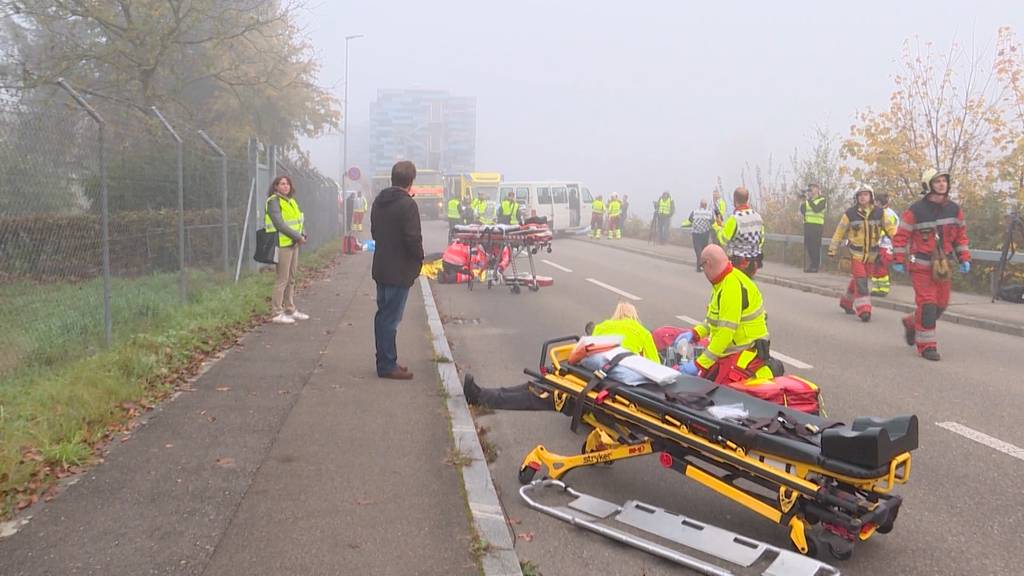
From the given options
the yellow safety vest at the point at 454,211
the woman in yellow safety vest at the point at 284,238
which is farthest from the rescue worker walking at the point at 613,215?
the woman in yellow safety vest at the point at 284,238

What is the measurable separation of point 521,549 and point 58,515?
Result: 2.25 metres

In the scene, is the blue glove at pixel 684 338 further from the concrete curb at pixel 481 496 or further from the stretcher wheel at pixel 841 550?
the stretcher wheel at pixel 841 550

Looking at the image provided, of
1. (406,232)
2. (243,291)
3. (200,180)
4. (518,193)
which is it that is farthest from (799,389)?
(518,193)

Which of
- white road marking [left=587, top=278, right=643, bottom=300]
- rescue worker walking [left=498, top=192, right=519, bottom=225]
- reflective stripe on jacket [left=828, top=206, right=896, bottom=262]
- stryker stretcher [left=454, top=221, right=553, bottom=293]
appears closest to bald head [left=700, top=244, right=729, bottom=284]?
reflective stripe on jacket [left=828, top=206, right=896, bottom=262]

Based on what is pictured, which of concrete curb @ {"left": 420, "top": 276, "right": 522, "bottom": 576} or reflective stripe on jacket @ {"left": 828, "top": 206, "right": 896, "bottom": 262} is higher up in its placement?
reflective stripe on jacket @ {"left": 828, "top": 206, "right": 896, "bottom": 262}

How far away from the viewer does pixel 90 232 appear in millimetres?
7832

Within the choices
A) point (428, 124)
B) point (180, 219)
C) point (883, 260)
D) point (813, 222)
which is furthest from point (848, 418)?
point (428, 124)

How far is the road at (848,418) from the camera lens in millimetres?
4160

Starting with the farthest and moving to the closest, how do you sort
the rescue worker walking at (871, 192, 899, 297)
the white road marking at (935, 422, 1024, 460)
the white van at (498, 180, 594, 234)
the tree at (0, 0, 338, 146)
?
the white van at (498, 180, 594, 234) → the tree at (0, 0, 338, 146) → the rescue worker walking at (871, 192, 899, 297) → the white road marking at (935, 422, 1024, 460)

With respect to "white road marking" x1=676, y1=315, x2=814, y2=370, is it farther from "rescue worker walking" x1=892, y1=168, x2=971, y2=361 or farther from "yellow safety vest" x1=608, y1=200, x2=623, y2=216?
"yellow safety vest" x1=608, y1=200, x2=623, y2=216

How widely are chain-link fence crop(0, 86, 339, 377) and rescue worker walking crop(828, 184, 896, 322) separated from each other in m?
8.65

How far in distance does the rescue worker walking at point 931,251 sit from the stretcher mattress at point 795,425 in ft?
17.0

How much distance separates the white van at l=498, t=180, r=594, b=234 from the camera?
1398 inches

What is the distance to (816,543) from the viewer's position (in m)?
3.95
